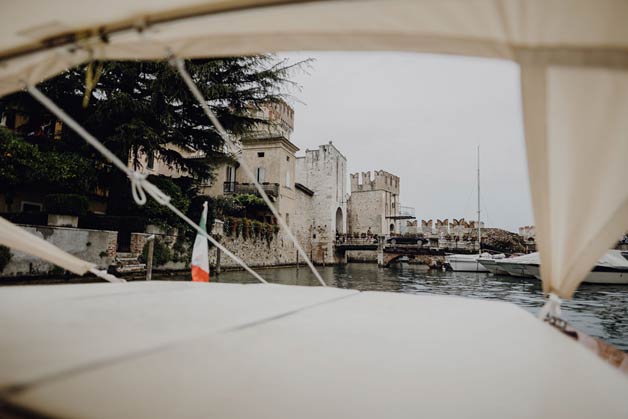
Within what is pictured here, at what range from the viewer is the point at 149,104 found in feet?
39.8

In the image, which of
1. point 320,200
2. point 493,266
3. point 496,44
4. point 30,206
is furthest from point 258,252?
point 496,44

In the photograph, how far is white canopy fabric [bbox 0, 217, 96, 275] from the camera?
2.69 meters

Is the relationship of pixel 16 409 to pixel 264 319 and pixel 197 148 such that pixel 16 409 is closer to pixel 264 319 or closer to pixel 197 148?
pixel 264 319

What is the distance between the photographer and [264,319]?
5.67 feet

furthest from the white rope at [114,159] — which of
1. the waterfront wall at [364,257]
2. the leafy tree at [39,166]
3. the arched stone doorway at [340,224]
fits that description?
the waterfront wall at [364,257]

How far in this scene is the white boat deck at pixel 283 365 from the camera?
88 cm

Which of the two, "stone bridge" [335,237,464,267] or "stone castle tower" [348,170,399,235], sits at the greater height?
"stone castle tower" [348,170,399,235]

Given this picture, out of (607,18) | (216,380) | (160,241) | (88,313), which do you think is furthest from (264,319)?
(160,241)

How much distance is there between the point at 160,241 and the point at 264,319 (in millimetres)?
13323

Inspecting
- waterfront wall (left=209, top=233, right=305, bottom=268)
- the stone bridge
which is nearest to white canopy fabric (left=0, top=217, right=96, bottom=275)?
waterfront wall (left=209, top=233, right=305, bottom=268)

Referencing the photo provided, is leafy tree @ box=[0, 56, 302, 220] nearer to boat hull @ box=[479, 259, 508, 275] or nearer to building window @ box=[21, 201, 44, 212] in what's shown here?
building window @ box=[21, 201, 44, 212]

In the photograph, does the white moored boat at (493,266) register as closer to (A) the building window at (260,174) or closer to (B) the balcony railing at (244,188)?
(B) the balcony railing at (244,188)

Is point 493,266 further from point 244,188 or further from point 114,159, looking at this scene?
point 114,159

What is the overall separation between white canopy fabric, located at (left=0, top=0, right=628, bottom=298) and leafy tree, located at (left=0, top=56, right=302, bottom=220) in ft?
36.0
